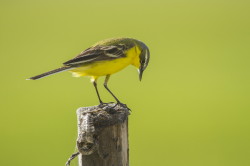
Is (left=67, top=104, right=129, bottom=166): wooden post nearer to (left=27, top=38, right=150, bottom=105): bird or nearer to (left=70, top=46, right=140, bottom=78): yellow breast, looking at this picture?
(left=27, top=38, right=150, bottom=105): bird

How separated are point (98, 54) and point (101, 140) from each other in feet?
7.73

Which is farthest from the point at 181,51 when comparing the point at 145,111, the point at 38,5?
the point at 38,5

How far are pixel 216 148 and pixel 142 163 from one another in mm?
1942

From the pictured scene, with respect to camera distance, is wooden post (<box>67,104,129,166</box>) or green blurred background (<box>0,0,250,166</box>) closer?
wooden post (<box>67,104,129,166</box>)

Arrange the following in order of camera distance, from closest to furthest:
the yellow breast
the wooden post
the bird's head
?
1. the wooden post
2. the yellow breast
3. the bird's head

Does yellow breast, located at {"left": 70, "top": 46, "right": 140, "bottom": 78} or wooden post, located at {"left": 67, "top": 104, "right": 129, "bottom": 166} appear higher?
yellow breast, located at {"left": 70, "top": 46, "right": 140, "bottom": 78}

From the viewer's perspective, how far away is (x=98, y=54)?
725cm

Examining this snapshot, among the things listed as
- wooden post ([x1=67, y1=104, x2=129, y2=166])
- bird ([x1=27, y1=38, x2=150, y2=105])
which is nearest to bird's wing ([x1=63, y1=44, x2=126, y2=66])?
bird ([x1=27, y1=38, x2=150, y2=105])

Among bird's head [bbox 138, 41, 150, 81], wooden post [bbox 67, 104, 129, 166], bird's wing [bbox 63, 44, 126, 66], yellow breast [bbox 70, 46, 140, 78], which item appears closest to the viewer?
wooden post [bbox 67, 104, 129, 166]

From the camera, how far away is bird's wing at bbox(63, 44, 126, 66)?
22.8 ft

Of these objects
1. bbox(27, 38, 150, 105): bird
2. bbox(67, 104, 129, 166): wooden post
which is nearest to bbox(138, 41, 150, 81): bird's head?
bbox(27, 38, 150, 105): bird

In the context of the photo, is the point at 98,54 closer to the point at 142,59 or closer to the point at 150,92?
the point at 142,59

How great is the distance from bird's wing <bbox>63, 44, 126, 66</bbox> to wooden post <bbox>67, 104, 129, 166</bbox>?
5.81 ft

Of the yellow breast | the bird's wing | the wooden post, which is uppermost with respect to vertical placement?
the bird's wing
